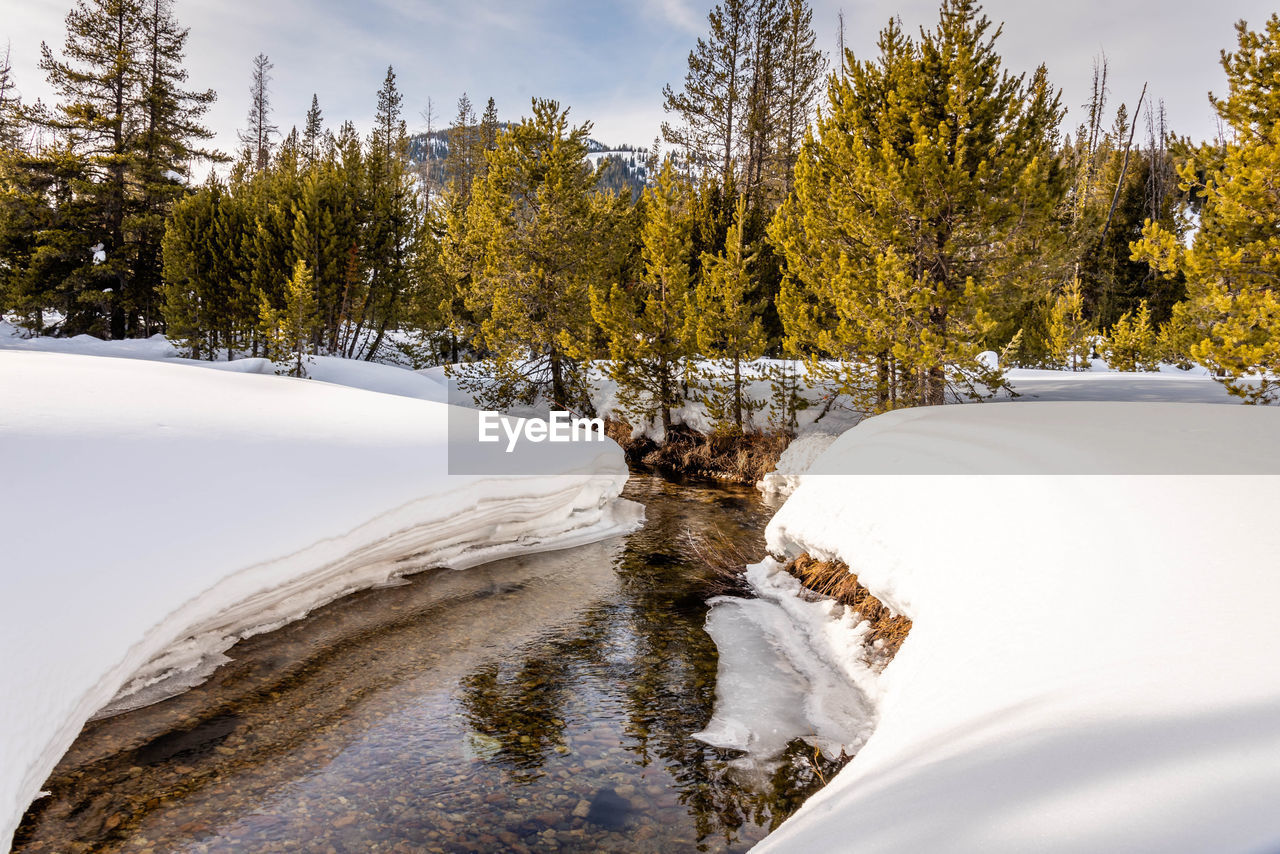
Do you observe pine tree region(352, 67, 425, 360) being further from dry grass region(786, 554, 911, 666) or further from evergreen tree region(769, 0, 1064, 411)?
dry grass region(786, 554, 911, 666)

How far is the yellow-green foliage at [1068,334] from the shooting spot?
60.3 ft

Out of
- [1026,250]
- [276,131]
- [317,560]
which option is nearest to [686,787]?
[317,560]

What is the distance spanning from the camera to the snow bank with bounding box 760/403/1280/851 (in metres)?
1.49

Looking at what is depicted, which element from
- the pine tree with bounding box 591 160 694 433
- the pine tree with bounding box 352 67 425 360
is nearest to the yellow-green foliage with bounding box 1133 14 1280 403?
the pine tree with bounding box 591 160 694 433

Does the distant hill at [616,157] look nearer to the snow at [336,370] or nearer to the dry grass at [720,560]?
the snow at [336,370]

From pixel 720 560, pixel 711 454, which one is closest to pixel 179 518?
pixel 720 560

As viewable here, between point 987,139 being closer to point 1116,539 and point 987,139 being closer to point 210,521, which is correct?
point 1116,539

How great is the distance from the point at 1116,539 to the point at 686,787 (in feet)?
8.36

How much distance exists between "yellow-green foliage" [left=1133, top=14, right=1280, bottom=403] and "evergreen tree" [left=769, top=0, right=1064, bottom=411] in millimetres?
1853

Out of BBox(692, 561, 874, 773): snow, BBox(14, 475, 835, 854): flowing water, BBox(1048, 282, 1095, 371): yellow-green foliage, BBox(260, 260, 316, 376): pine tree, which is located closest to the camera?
BBox(14, 475, 835, 854): flowing water

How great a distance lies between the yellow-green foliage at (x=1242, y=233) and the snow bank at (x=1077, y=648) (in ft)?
7.70

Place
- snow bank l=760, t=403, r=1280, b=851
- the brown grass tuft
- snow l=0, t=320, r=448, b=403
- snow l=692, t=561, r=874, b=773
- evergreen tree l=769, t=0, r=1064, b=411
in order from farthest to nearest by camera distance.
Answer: snow l=0, t=320, r=448, b=403 < the brown grass tuft < evergreen tree l=769, t=0, r=1064, b=411 < snow l=692, t=561, r=874, b=773 < snow bank l=760, t=403, r=1280, b=851

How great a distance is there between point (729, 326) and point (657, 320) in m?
1.70

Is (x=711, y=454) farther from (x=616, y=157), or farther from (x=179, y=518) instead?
(x=616, y=157)
